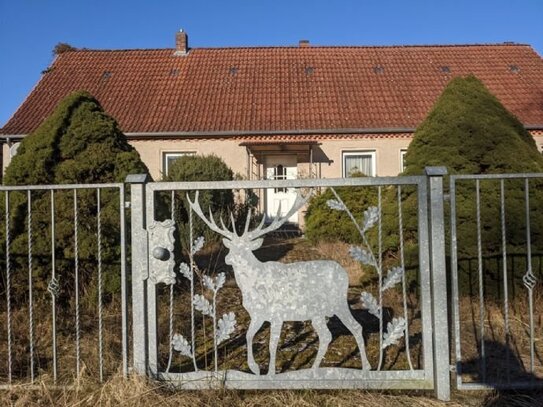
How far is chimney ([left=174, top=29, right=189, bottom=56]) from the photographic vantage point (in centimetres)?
1664

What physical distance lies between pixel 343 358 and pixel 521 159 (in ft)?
10.0

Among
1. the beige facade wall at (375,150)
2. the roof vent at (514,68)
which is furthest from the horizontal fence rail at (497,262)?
the roof vent at (514,68)

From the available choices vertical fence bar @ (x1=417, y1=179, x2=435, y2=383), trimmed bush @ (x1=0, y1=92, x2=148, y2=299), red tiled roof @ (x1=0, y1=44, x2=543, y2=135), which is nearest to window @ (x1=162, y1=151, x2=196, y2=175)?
red tiled roof @ (x1=0, y1=44, x2=543, y2=135)

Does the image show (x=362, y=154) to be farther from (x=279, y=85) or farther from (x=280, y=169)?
(x=279, y=85)

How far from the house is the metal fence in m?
7.87

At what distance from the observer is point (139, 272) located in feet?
10.0

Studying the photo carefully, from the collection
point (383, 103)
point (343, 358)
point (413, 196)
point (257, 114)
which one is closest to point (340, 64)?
point (383, 103)

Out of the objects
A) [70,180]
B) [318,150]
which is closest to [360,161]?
[318,150]

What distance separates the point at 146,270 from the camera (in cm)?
306

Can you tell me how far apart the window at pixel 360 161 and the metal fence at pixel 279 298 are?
7964 mm

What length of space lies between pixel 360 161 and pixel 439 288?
1105 centimetres

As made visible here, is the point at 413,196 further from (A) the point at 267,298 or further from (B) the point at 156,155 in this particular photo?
(B) the point at 156,155

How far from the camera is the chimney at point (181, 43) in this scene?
1664cm

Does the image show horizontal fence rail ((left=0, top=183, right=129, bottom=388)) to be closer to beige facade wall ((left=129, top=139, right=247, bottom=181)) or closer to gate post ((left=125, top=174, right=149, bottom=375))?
gate post ((left=125, top=174, right=149, bottom=375))
